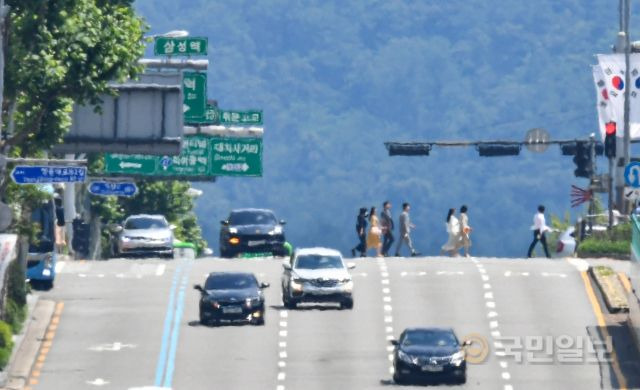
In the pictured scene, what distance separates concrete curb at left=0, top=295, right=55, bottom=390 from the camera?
2104 inches

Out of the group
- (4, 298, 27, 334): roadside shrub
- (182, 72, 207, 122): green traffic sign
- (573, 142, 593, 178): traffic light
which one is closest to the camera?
(4, 298, 27, 334): roadside shrub

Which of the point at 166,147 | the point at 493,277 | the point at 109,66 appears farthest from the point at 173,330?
the point at 166,147

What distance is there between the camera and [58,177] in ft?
172

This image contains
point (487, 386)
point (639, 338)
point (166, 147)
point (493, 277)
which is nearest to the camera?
point (487, 386)

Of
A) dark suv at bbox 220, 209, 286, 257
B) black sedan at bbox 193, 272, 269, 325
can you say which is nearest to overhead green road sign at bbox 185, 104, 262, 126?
dark suv at bbox 220, 209, 286, 257

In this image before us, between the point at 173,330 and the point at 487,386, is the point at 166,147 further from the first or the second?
the point at 487,386

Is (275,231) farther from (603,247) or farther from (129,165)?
(129,165)

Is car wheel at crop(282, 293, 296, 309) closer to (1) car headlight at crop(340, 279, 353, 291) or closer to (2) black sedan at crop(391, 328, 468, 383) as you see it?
(1) car headlight at crop(340, 279, 353, 291)

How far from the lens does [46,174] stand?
52188mm

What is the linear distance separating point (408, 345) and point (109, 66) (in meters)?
11.5

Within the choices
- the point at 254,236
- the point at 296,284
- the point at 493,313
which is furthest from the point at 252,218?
the point at 493,313

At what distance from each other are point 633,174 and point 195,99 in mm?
33036

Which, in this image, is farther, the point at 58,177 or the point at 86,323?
the point at 86,323

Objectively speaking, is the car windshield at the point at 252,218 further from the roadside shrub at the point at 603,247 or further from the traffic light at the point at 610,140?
the traffic light at the point at 610,140
